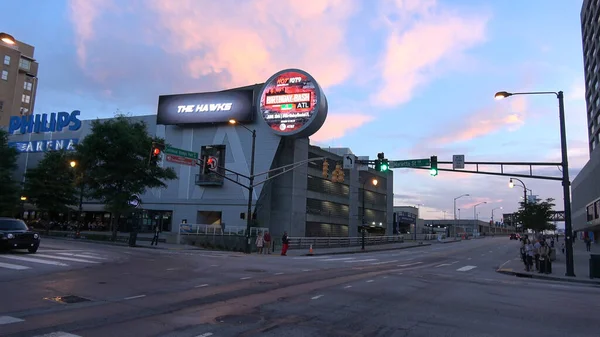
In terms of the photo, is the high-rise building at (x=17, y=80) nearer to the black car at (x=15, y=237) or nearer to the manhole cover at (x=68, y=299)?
the black car at (x=15, y=237)

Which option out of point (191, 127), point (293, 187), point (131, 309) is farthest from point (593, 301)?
point (191, 127)

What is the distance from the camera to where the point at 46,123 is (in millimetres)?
66000

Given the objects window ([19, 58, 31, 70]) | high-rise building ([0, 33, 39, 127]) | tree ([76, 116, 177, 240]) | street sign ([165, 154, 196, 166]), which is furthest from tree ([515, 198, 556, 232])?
window ([19, 58, 31, 70])

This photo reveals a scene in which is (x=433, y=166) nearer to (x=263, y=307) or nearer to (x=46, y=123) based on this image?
(x=263, y=307)

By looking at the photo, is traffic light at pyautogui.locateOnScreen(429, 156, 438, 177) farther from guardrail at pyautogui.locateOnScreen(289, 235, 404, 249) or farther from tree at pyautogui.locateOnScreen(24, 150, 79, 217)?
tree at pyautogui.locateOnScreen(24, 150, 79, 217)

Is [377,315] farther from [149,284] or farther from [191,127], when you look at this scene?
Result: [191,127]

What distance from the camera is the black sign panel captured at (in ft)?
163

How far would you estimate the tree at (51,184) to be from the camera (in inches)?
1964

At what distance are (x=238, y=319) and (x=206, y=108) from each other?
147 ft

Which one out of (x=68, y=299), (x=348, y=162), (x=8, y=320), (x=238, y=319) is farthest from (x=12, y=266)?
(x=348, y=162)

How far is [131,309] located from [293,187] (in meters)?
43.2

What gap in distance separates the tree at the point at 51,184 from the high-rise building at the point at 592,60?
81.3 meters

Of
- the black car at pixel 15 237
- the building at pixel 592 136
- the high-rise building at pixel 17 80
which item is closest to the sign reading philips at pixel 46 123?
the high-rise building at pixel 17 80

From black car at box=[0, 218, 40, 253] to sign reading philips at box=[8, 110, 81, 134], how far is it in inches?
1845
